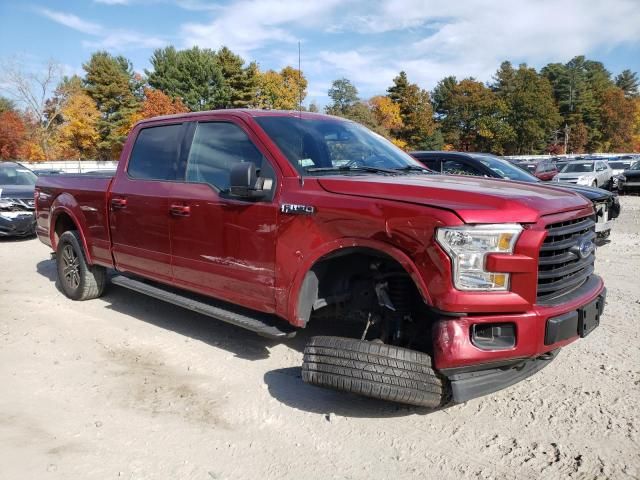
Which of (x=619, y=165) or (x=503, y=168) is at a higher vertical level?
(x=503, y=168)

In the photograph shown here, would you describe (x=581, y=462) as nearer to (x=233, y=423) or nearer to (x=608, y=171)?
(x=233, y=423)

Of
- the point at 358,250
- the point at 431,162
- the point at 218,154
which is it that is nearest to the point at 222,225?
the point at 218,154

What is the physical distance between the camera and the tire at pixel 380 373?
2.92 meters

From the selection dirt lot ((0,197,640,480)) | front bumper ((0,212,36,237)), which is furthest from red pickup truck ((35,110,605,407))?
front bumper ((0,212,36,237))

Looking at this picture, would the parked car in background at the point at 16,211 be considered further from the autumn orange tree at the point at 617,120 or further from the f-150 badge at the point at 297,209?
the autumn orange tree at the point at 617,120

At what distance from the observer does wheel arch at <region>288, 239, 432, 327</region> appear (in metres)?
2.84

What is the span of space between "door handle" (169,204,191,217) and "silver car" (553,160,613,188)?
63.5ft

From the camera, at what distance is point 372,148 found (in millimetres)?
4320

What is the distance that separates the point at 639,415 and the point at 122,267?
14.8 feet

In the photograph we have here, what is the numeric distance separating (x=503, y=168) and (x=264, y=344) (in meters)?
5.62

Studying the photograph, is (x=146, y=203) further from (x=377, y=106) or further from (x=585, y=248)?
(x=377, y=106)

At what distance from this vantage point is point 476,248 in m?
2.68

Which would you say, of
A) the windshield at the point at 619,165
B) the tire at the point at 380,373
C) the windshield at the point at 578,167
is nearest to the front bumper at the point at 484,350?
the tire at the point at 380,373

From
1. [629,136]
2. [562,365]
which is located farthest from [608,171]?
[629,136]
